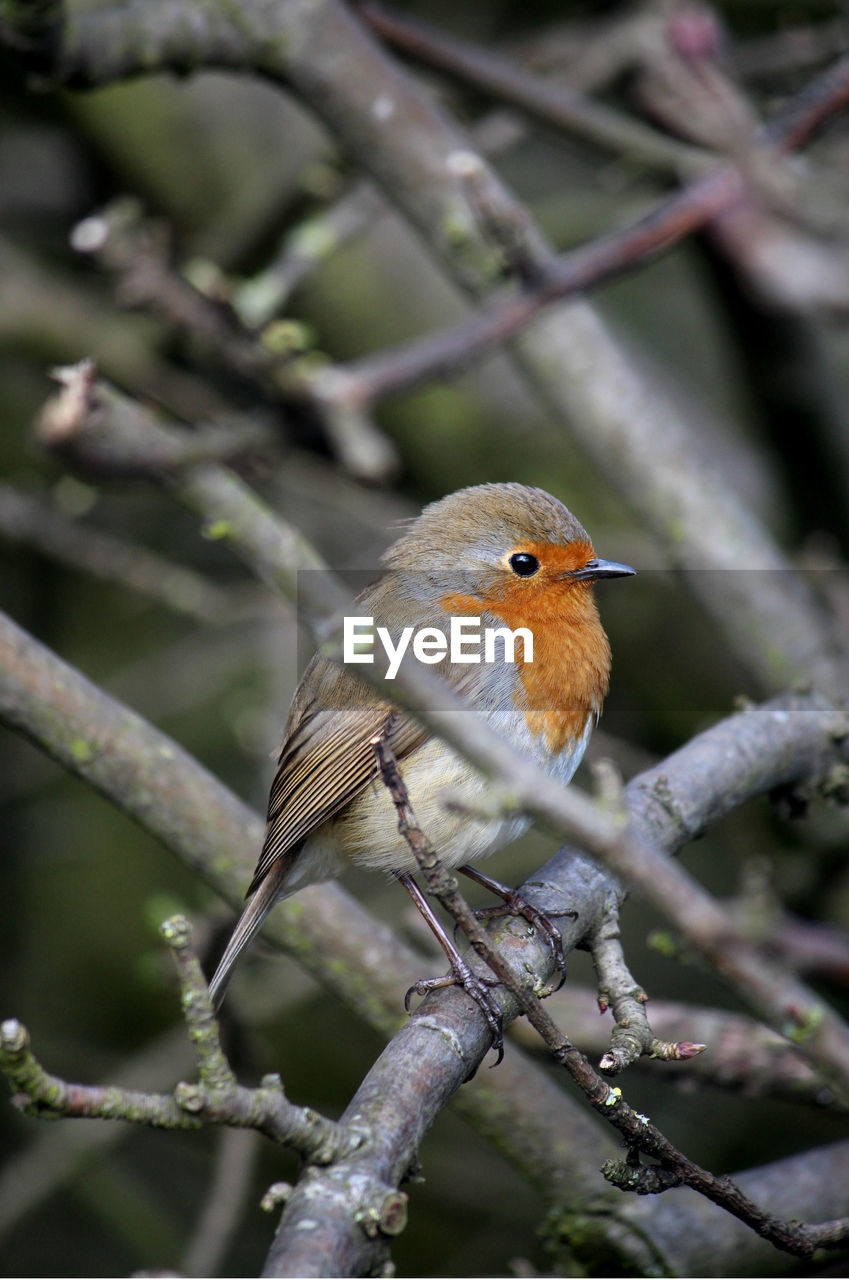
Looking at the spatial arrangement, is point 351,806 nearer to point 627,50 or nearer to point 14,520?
point 14,520

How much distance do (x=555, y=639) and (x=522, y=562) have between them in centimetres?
21

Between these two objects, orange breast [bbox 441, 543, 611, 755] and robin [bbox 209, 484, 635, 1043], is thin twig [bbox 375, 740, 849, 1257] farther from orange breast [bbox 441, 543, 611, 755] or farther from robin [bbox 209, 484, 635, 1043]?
orange breast [bbox 441, 543, 611, 755]

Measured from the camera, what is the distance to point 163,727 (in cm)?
507

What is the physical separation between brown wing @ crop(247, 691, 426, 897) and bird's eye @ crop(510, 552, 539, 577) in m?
0.44

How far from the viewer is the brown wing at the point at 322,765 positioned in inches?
103

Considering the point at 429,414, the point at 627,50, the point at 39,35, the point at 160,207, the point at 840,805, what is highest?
the point at 627,50

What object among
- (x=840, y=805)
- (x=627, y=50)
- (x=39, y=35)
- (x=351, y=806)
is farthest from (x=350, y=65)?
(x=840, y=805)

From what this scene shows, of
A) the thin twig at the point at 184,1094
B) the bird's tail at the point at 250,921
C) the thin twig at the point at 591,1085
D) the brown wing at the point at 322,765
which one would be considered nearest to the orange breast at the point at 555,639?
the brown wing at the point at 322,765

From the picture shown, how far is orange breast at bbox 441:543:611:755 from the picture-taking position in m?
2.68

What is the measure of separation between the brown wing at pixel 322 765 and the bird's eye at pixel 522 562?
17.2 inches

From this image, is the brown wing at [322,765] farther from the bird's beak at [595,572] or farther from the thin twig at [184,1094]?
the thin twig at [184,1094]

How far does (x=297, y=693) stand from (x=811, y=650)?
4.25 ft

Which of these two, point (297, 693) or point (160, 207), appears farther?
point (160, 207)

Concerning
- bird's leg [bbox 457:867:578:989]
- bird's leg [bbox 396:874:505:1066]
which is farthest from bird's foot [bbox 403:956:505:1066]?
bird's leg [bbox 457:867:578:989]
